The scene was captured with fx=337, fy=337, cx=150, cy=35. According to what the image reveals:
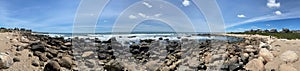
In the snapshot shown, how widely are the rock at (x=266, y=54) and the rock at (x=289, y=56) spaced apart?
0.42 meters

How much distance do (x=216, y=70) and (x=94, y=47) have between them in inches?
310

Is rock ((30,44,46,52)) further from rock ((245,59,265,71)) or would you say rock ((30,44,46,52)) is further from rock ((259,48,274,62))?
rock ((259,48,274,62))

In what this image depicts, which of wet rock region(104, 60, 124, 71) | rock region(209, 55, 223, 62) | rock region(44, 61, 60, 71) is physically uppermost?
rock region(209, 55, 223, 62)

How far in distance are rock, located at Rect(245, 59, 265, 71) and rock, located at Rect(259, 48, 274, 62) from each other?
29.1 inches

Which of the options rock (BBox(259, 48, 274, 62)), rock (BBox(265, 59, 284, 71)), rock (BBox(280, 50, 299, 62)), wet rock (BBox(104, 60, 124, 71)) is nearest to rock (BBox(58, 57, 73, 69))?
wet rock (BBox(104, 60, 124, 71))

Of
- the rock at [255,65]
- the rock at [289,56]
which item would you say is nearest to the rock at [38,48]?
the rock at [255,65]

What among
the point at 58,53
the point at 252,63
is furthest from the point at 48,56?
the point at 252,63

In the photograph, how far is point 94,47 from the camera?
18906 millimetres

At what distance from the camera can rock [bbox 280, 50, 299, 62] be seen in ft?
43.5

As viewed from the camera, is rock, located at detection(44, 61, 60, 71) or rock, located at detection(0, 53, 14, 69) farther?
rock, located at detection(44, 61, 60, 71)

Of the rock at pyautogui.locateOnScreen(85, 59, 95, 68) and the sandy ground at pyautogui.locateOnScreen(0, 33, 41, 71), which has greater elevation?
the sandy ground at pyautogui.locateOnScreen(0, 33, 41, 71)

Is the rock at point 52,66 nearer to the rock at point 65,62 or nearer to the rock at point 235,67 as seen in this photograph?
the rock at point 65,62

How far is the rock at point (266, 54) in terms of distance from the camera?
541 inches

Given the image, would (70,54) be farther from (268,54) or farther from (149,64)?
(268,54)
